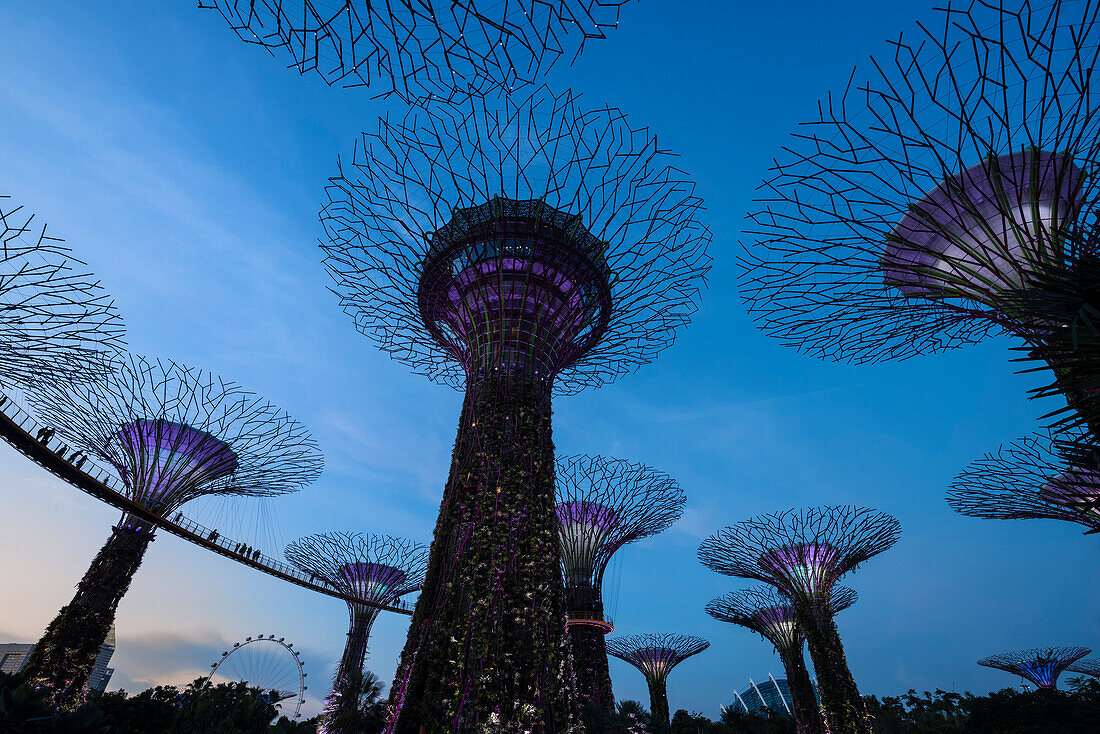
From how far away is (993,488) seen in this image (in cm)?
1349

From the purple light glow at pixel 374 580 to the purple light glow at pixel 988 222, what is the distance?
22935 mm

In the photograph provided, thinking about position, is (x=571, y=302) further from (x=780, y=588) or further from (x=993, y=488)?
(x=780, y=588)

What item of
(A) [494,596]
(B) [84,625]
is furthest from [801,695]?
(B) [84,625]

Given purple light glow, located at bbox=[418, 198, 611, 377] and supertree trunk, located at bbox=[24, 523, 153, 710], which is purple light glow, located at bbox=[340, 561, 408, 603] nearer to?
supertree trunk, located at bbox=[24, 523, 153, 710]

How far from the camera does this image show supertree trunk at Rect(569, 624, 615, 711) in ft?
47.0

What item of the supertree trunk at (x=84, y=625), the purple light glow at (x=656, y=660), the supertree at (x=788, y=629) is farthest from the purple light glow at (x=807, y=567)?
the supertree trunk at (x=84, y=625)

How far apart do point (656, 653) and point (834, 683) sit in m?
13.7

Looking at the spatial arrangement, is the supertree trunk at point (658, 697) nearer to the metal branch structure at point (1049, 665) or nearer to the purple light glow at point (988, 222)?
the purple light glow at point (988, 222)

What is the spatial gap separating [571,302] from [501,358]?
2.01 meters

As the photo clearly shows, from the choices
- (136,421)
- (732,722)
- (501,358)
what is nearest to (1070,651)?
(732,722)

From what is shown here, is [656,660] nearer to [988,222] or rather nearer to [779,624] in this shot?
[779,624]

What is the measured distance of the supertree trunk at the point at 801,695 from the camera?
1918 centimetres

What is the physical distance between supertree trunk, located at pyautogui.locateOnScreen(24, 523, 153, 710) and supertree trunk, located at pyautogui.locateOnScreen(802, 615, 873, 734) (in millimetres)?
19648

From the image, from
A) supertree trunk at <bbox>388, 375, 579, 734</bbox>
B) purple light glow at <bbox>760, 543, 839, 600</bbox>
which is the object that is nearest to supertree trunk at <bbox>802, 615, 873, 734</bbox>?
purple light glow at <bbox>760, 543, 839, 600</bbox>
